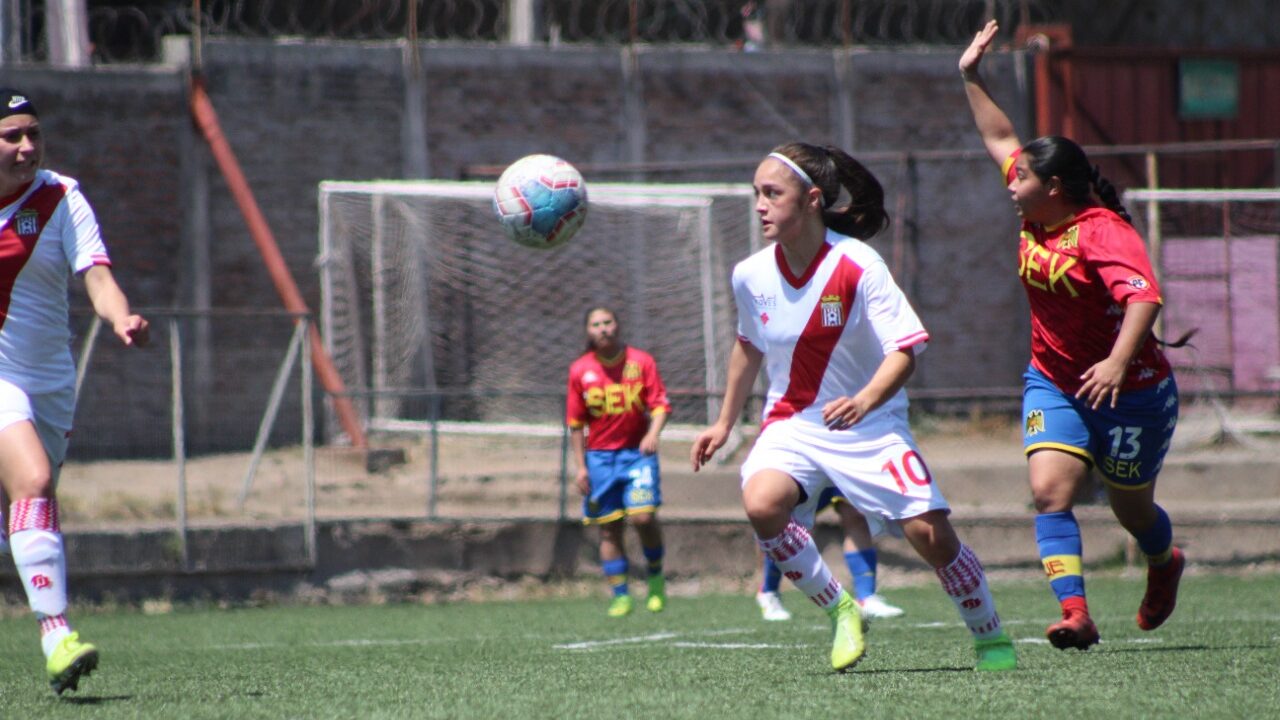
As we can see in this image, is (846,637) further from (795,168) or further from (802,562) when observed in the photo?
(795,168)

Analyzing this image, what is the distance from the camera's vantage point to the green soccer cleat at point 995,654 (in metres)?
5.15

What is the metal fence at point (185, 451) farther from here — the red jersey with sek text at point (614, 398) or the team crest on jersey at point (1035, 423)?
the team crest on jersey at point (1035, 423)

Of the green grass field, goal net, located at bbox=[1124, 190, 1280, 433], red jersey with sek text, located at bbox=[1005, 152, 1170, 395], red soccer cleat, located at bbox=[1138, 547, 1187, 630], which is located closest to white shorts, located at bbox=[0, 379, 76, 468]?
the green grass field

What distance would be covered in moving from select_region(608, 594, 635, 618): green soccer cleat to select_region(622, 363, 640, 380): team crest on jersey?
147 centimetres

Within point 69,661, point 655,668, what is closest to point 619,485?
point 655,668

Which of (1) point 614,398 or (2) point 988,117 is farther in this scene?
(1) point 614,398

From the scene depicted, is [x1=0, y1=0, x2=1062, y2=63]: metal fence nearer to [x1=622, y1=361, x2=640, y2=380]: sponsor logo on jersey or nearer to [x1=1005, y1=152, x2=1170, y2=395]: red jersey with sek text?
[x1=622, y1=361, x2=640, y2=380]: sponsor logo on jersey

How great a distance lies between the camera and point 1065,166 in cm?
552

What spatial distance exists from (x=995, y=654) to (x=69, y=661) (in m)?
3.00

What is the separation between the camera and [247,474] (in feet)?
38.8

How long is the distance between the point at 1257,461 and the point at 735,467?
4353 millimetres

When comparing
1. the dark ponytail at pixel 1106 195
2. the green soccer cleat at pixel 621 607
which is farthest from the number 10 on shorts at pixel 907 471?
the green soccer cleat at pixel 621 607

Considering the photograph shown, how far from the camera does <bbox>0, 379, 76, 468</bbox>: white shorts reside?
5.02m

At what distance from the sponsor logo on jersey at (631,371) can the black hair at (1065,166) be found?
5.04m
